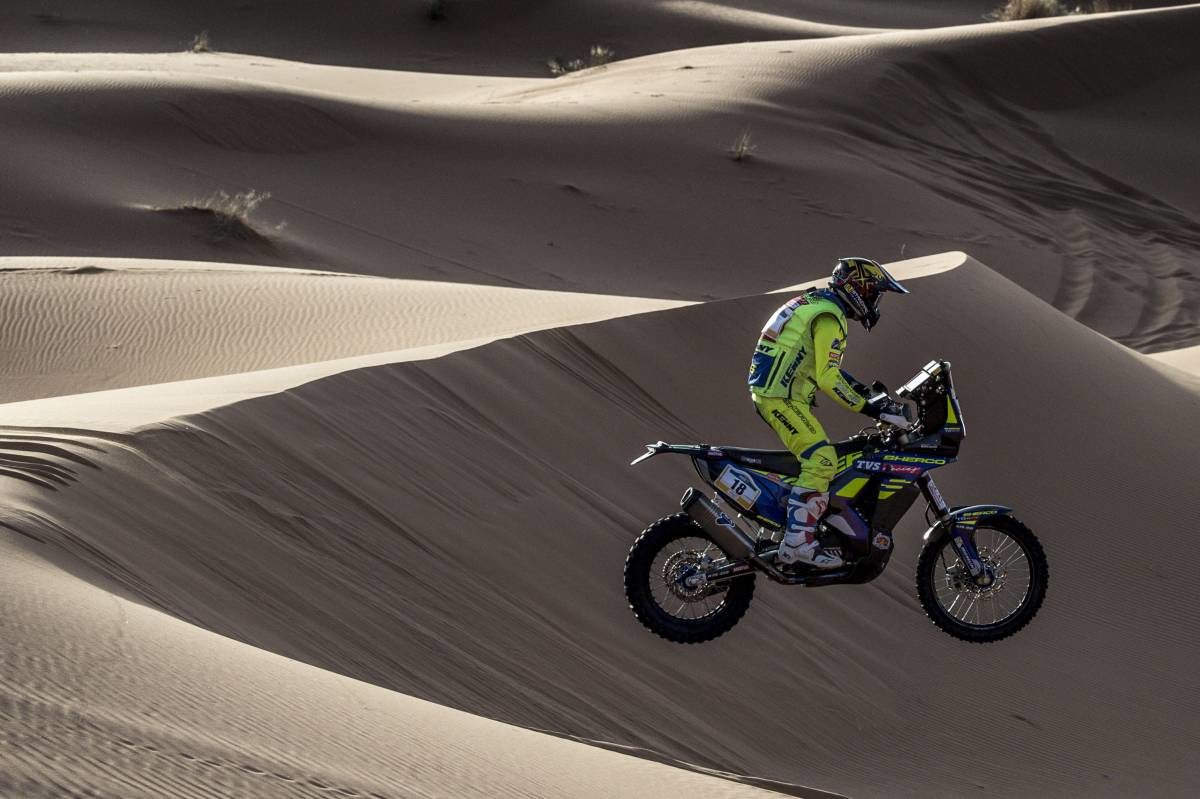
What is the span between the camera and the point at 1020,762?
8.76 m

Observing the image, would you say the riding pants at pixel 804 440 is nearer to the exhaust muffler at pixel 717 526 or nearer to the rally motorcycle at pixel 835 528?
the rally motorcycle at pixel 835 528

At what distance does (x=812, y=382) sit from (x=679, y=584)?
3.77 feet

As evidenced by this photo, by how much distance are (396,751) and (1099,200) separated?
951 inches

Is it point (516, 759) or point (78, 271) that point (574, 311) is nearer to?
point (78, 271)

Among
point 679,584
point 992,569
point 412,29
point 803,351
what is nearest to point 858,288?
point 803,351

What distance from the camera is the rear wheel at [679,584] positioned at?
7387 millimetres

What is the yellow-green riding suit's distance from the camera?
24.2 feet

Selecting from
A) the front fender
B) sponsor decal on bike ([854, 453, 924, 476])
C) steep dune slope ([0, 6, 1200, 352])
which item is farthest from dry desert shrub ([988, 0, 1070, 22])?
sponsor decal on bike ([854, 453, 924, 476])

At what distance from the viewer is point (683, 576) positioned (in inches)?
292

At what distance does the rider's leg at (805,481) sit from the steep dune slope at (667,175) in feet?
39.5

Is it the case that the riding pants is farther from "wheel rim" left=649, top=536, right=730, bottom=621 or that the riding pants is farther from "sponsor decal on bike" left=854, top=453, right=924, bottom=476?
"wheel rim" left=649, top=536, right=730, bottom=621

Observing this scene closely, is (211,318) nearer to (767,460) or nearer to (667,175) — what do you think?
(767,460)

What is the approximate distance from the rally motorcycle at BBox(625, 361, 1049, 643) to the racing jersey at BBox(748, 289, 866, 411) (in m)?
0.26

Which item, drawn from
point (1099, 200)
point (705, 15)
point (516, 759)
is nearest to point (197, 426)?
point (516, 759)
